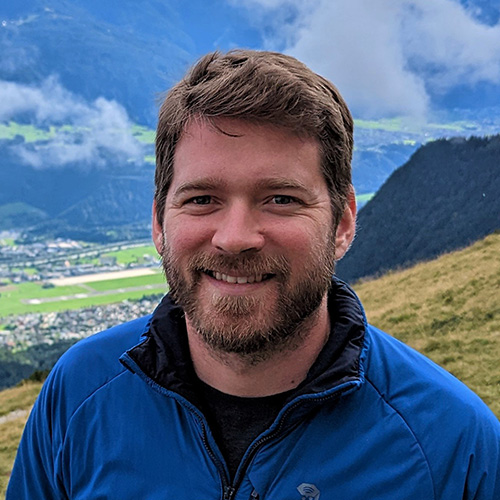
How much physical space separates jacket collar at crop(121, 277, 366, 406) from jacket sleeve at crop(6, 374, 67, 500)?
0.43 m

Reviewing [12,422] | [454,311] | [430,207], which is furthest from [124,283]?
[454,311]

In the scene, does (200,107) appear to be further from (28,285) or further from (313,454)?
(28,285)

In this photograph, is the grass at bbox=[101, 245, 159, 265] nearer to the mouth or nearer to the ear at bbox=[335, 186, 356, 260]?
the ear at bbox=[335, 186, 356, 260]

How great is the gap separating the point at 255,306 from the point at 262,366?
0.80ft

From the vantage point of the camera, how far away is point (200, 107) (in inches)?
81.4


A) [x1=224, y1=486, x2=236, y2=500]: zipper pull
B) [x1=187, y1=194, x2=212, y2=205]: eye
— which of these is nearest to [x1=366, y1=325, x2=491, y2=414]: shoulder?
[x1=224, y1=486, x2=236, y2=500]: zipper pull

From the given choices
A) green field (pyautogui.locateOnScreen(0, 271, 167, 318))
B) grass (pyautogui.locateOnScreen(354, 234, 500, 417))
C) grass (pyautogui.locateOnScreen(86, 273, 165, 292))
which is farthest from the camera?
grass (pyautogui.locateOnScreen(86, 273, 165, 292))

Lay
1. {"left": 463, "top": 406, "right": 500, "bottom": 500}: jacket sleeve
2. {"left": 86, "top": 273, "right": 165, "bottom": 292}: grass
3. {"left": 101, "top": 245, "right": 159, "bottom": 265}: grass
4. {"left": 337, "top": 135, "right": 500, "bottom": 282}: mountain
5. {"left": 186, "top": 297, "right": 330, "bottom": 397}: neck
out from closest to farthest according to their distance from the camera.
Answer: {"left": 463, "top": 406, "right": 500, "bottom": 500}: jacket sleeve < {"left": 186, "top": 297, "right": 330, "bottom": 397}: neck < {"left": 337, "top": 135, "right": 500, "bottom": 282}: mountain < {"left": 86, "top": 273, "right": 165, "bottom": 292}: grass < {"left": 101, "top": 245, "right": 159, "bottom": 265}: grass

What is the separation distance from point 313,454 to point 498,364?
30.1 feet

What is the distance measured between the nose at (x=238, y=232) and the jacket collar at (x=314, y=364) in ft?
1.60

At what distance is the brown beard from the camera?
195 centimetres

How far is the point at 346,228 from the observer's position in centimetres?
235

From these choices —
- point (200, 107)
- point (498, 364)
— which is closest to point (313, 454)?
point (200, 107)

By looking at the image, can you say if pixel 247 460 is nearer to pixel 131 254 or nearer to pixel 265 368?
pixel 265 368
